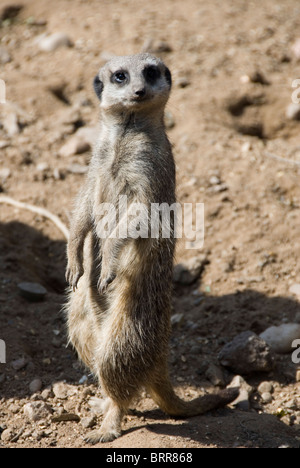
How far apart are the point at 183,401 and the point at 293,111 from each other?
116 inches

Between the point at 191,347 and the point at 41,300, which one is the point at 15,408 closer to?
the point at 41,300

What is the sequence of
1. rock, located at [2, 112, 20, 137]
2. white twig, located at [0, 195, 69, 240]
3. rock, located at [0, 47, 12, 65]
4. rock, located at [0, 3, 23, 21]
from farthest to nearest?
1. rock, located at [0, 3, 23, 21]
2. rock, located at [0, 47, 12, 65]
3. rock, located at [2, 112, 20, 137]
4. white twig, located at [0, 195, 69, 240]

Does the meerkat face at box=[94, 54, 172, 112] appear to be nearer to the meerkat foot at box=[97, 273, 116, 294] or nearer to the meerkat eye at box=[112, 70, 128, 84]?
the meerkat eye at box=[112, 70, 128, 84]

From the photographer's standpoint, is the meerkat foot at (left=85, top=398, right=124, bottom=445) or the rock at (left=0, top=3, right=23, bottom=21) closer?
the meerkat foot at (left=85, top=398, right=124, bottom=445)

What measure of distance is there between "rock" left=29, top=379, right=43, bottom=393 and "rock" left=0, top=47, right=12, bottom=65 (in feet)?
11.8

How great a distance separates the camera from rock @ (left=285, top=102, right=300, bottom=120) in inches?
200

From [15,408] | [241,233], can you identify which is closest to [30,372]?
[15,408]

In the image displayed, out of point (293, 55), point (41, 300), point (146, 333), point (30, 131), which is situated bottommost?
point (41, 300)

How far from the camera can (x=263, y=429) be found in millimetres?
3014

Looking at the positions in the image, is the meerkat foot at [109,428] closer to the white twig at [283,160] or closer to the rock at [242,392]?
the rock at [242,392]

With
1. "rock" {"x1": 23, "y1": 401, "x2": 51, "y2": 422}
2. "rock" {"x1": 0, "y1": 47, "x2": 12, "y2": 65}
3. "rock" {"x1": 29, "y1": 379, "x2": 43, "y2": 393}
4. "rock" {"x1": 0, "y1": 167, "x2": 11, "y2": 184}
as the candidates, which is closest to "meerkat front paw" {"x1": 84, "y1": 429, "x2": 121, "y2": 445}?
"rock" {"x1": 23, "y1": 401, "x2": 51, "y2": 422}

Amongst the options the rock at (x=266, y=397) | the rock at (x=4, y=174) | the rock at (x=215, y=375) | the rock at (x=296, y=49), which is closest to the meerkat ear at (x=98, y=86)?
the rock at (x=4, y=174)

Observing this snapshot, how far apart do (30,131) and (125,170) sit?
229 cm

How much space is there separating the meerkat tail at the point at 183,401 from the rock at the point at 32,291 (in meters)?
1.11
